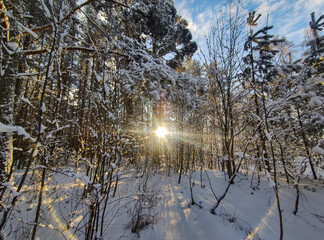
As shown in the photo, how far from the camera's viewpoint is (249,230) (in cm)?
261

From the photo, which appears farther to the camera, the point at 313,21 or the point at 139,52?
the point at 313,21

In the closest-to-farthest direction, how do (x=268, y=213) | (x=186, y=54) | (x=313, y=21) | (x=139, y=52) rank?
(x=268, y=213)
(x=139, y=52)
(x=313, y=21)
(x=186, y=54)

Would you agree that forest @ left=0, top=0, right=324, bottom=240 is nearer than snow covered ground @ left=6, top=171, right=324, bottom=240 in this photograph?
Yes

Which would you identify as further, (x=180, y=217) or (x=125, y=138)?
(x=180, y=217)

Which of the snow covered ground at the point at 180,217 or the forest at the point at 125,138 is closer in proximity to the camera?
the forest at the point at 125,138

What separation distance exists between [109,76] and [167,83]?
92.1 inches

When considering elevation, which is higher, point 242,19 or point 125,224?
point 242,19

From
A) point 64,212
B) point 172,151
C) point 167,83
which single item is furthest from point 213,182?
point 64,212

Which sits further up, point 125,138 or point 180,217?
point 125,138

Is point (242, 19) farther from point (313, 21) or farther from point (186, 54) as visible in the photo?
point (313, 21)

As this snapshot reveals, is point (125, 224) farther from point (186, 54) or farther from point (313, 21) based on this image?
point (313, 21)

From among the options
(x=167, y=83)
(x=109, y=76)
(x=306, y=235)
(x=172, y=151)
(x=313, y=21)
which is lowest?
(x=306, y=235)

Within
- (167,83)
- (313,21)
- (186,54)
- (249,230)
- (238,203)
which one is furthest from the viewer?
(186,54)

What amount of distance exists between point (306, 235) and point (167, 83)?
15.9 ft
